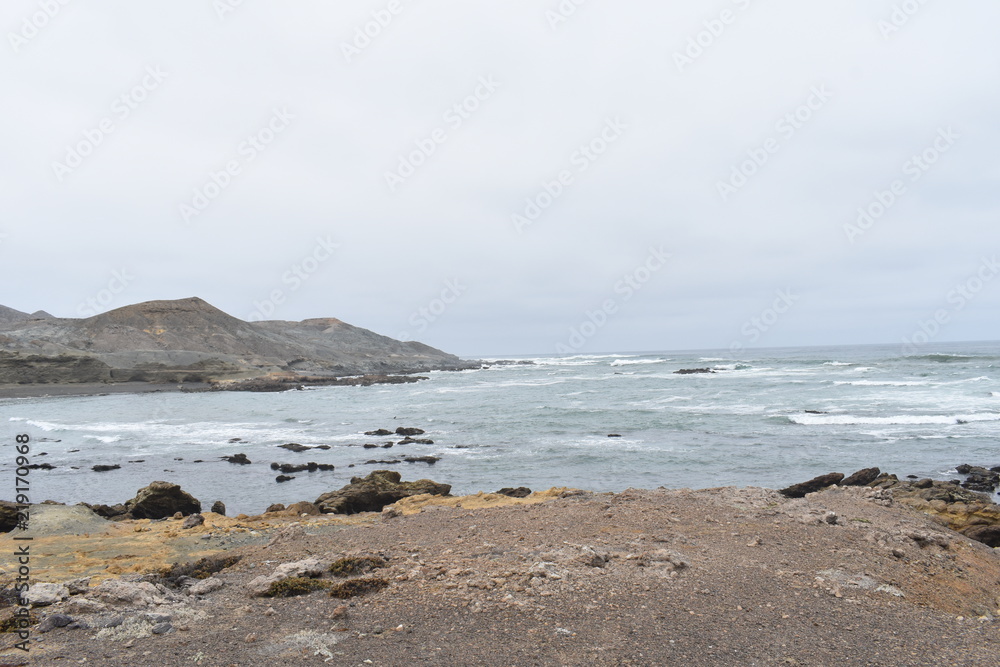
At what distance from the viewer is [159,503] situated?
40.5 ft

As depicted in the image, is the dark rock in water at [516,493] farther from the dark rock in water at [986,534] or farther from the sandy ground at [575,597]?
the dark rock in water at [986,534]

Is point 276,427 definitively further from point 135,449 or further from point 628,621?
point 628,621

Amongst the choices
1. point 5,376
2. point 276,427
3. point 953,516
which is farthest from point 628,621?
point 5,376

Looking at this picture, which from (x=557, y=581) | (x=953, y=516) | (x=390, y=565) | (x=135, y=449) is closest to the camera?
(x=557, y=581)

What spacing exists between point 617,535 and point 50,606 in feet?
22.0

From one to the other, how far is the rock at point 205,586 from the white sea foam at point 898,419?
2499 centimetres

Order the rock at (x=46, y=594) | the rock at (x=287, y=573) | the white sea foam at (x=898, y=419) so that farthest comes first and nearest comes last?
the white sea foam at (x=898, y=419) → the rock at (x=287, y=573) → the rock at (x=46, y=594)

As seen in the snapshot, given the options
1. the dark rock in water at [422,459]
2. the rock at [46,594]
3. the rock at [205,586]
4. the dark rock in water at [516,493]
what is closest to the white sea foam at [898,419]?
the dark rock in water at [422,459]

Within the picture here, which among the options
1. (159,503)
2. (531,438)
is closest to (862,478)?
(531,438)

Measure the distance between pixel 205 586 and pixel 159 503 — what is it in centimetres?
714

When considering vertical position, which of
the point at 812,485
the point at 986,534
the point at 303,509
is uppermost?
the point at 303,509

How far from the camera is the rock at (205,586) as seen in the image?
6395mm

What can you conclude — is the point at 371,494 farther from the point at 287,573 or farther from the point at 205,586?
the point at 205,586

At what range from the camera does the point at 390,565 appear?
7039mm
